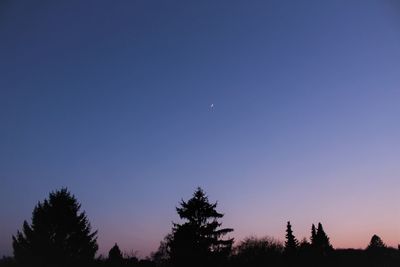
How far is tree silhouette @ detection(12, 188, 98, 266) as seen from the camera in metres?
49.0

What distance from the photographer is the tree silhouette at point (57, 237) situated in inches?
1929

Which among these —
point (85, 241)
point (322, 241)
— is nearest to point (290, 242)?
point (322, 241)

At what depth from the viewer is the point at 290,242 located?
91688mm

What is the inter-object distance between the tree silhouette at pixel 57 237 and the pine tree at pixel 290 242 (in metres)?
45.9

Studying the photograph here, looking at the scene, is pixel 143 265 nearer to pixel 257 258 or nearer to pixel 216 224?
pixel 257 258

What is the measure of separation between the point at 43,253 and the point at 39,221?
350 cm

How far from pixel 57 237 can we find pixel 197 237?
59.7 ft

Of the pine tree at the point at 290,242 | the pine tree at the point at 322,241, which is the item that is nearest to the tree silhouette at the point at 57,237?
the pine tree at the point at 290,242

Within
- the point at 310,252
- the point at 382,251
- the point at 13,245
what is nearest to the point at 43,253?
the point at 13,245

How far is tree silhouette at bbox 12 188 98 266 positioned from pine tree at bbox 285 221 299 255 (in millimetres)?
45897

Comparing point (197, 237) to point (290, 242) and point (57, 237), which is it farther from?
point (290, 242)

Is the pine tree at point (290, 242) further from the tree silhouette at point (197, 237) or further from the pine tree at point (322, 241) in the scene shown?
the tree silhouette at point (197, 237)

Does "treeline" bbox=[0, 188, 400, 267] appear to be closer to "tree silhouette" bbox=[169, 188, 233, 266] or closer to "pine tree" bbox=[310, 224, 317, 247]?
"tree silhouette" bbox=[169, 188, 233, 266]

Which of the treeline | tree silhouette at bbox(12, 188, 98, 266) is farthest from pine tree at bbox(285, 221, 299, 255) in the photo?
tree silhouette at bbox(12, 188, 98, 266)
